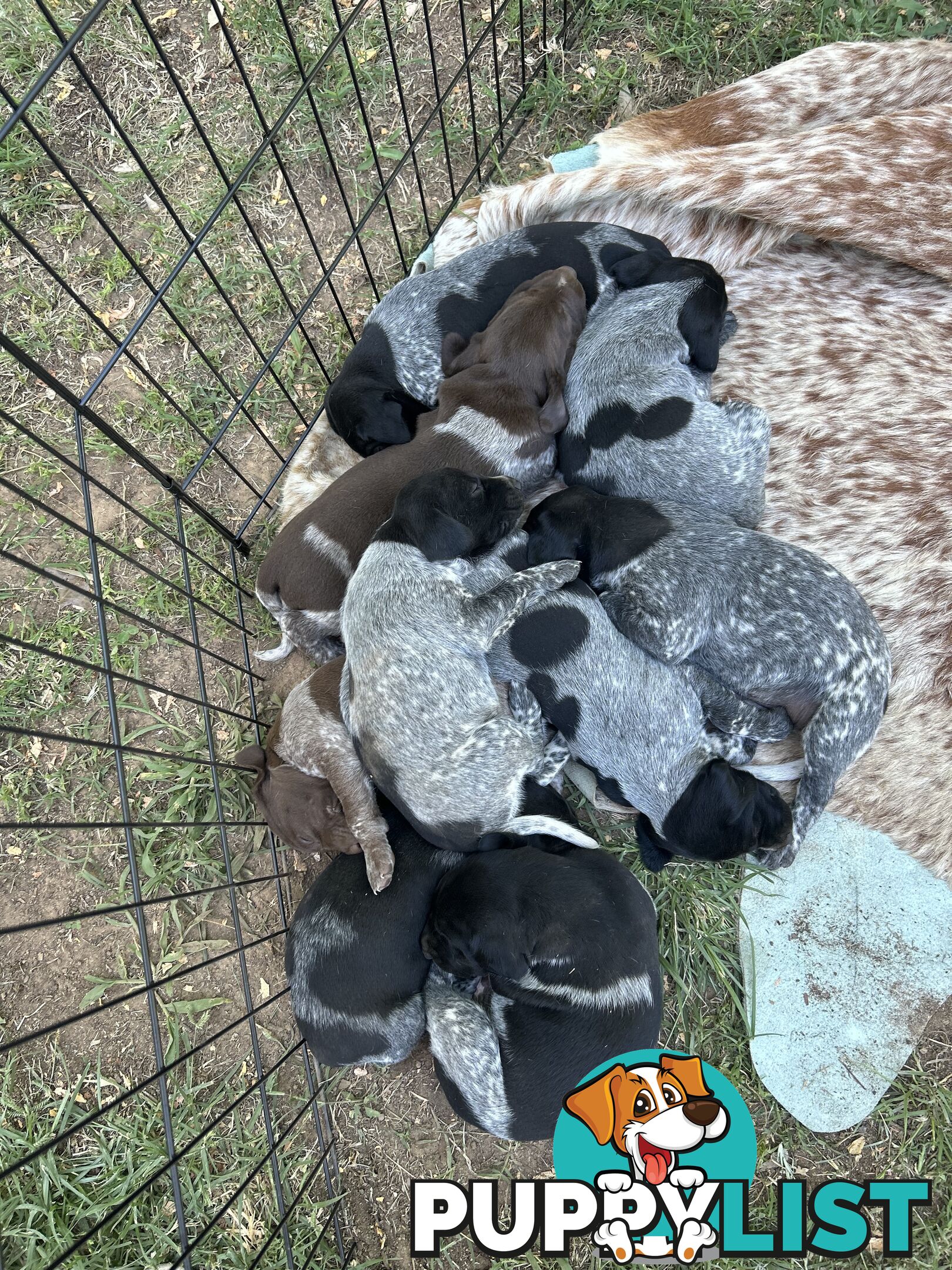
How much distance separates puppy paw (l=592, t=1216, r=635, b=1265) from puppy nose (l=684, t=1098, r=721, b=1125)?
0.47 metres

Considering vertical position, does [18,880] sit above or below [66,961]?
above

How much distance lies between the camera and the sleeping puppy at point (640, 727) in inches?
129

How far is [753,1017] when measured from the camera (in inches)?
145

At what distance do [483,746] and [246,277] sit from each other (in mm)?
2737

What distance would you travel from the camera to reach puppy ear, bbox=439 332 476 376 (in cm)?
385

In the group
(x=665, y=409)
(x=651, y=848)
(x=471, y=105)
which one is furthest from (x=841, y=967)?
(x=471, y=105)

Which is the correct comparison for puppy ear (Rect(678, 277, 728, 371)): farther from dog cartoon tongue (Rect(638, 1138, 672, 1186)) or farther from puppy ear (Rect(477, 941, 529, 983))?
dog cartoon tongue (Rect(638, 1138, 672, 1186))

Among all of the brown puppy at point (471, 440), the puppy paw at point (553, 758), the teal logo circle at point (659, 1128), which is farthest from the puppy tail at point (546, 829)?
the brown puppy at point (471, 440)

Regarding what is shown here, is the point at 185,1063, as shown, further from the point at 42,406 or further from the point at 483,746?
the point at 42,406

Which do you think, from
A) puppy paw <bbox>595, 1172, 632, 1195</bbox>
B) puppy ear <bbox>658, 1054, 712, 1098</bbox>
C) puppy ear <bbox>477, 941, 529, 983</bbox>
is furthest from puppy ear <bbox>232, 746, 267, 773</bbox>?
puppy paw <bbox>595, 1172, 632, 1195</bbox>

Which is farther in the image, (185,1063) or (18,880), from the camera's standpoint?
(18,880)

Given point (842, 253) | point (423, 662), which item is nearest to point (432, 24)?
point (842, 253)

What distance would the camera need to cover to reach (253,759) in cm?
366

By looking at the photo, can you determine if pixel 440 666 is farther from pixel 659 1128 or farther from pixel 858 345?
pixel 858 345
